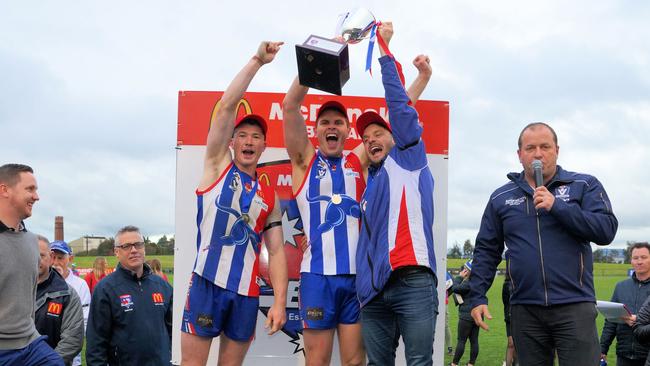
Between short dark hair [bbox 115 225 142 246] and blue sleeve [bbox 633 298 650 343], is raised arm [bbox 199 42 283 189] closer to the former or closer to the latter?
short dark hair [bbox 115 225 142 246]

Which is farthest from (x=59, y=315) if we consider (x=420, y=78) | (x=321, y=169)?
(x=420, y=78)

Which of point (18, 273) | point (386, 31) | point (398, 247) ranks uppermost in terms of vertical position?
point (386, 31)

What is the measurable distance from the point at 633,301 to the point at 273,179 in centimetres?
469

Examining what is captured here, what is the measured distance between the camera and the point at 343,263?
4398 mm

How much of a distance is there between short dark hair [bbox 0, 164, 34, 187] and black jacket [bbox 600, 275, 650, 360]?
5863 millimetres

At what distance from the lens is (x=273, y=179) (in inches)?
199

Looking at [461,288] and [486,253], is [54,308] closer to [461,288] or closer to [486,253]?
[486,253]

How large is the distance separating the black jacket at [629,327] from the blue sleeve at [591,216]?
3.59 meters

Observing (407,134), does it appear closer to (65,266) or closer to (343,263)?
(343,263)

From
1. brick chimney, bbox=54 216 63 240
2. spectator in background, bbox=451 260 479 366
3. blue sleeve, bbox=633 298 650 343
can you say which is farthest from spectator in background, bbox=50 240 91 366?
brick chimney, bbox=54 216 63 240

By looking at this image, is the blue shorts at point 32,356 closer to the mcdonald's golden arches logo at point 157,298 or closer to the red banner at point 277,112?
the mcdonald's golden arches logo at point 157,298

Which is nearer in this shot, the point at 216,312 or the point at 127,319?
the point at 216,312

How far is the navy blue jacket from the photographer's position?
3742mm

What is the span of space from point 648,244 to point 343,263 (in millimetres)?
4459
